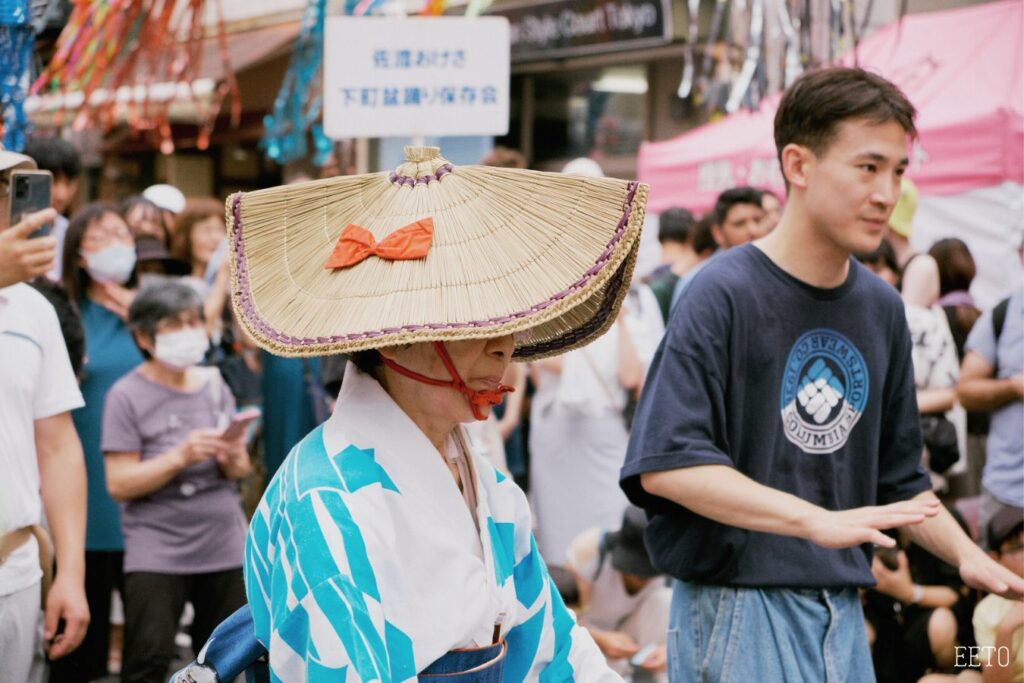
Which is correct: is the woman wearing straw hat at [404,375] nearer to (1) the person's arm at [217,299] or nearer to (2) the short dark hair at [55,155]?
(2) the short dark hair at [55,155]

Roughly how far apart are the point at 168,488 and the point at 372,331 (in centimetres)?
312

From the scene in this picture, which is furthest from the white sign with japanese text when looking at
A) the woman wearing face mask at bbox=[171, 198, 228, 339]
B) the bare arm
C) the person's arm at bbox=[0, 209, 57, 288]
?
the bare arm

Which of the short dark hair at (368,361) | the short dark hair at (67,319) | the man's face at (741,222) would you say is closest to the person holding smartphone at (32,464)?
the short dark hair at (67,319)

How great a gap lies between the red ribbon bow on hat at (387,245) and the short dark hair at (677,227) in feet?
17.4

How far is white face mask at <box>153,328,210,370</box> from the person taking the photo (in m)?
4.95

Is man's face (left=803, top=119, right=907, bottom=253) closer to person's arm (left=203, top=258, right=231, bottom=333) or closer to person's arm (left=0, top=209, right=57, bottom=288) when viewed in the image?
person's arm (left=0, top=209, right=57, bottom=288)

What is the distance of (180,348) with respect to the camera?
4949 millimetres

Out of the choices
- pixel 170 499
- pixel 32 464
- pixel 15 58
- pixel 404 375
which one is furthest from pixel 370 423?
pixel 170 499

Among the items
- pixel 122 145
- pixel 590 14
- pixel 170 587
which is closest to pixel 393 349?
pixel 170 587

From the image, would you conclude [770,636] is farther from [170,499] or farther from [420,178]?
[170,499]

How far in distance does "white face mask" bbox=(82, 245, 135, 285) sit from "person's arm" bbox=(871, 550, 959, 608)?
10.9 ft

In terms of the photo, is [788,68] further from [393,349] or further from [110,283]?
[393,349]

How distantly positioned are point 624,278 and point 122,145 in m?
15.5

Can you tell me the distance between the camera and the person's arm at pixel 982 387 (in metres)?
5.43
